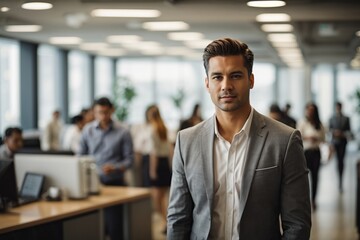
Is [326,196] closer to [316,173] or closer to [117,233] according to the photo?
[316,173]

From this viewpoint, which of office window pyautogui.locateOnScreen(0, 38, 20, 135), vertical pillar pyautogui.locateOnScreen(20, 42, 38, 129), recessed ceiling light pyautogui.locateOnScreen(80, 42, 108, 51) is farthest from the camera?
recessed ceiling light pyautogui.locateOnScreen(80, 42, 108, 51)

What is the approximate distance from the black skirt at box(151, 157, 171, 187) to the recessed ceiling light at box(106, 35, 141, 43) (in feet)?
16.7

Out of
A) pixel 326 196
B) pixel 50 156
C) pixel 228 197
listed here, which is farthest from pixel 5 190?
pixel 326 196

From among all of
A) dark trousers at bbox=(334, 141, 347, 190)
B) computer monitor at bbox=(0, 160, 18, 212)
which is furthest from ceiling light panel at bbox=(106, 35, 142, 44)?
computer monitor at bbox=(0, 160, 18, 212)

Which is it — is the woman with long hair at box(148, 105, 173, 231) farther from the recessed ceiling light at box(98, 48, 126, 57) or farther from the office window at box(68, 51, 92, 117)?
the office window at box(68, 51, 92, 117)

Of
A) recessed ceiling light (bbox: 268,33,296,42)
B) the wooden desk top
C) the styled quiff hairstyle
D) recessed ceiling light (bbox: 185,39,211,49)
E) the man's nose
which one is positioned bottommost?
the wooden desk top

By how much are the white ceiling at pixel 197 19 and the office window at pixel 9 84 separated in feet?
2.10

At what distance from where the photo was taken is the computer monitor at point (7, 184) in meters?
5.26

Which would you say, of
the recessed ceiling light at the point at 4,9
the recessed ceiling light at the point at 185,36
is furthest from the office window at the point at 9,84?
the recessed ceiling light at the point at 4,9

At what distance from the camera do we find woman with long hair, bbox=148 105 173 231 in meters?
8.62

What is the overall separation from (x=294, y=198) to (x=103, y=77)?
18301 millimetres

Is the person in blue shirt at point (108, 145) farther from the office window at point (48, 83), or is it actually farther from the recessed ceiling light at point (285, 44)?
the office window at point (48, 83)

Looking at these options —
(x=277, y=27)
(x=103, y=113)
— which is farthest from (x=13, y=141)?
(x=277, y=27)

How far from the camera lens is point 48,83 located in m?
16.5
